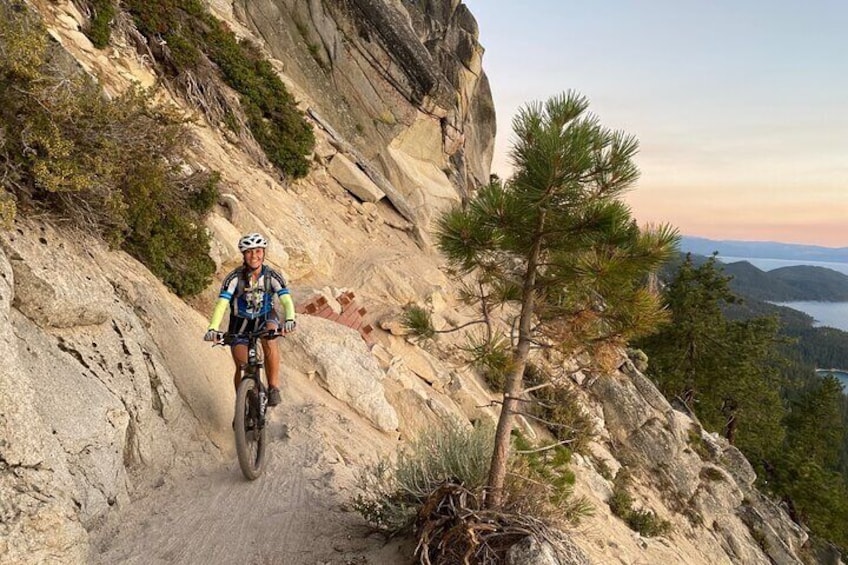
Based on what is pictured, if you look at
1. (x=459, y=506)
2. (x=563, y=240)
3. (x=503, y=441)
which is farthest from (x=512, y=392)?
(x=563, y=240)

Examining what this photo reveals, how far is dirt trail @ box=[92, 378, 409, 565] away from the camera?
432cm

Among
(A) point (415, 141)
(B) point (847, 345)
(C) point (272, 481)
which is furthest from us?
(B) point (847, 345)

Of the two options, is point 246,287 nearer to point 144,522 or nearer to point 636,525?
point 144,522

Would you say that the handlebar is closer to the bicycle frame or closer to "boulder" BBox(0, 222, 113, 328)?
the bicycle frame

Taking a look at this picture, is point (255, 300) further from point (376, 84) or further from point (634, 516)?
point (376, 84)

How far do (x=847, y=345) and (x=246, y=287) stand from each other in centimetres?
22541

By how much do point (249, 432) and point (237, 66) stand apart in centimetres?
1466

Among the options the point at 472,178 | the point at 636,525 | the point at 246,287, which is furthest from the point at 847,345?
the point at 246,287

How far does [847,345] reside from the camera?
16925 cm

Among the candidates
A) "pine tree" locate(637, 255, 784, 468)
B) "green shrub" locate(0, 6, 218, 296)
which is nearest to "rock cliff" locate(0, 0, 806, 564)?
"green shrub" locate(0, 6, 218, 296)

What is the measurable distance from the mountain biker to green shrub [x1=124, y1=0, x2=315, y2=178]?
11.3m

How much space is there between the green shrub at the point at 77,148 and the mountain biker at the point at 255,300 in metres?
1.94

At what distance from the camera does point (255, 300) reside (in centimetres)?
559

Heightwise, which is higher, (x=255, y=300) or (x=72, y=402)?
(x=255, y=300)
